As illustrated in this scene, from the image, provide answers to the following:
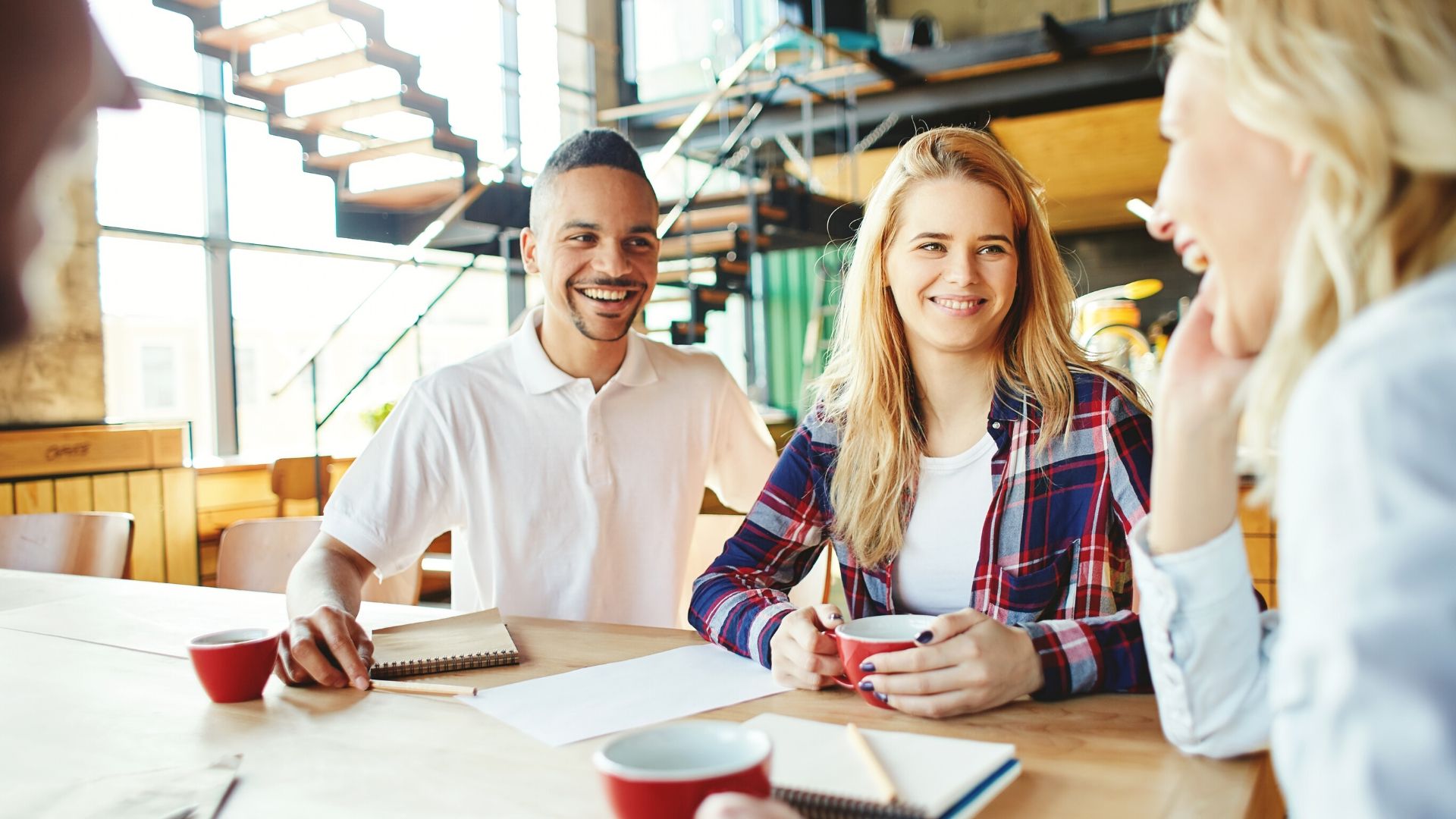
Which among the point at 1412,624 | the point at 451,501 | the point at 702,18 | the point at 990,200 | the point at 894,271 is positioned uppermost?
the point at 702,18

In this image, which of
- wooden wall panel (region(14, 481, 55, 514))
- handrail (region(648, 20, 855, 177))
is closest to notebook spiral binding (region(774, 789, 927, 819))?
wooden wall panel (region(14, 481, 55, 514))

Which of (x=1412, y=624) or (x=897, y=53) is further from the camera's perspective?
(x=897, y=53)

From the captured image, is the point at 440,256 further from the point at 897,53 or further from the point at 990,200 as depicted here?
the point at 990,200

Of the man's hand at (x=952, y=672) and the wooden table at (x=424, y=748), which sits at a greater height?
the man's hand at (x=952, y=672)

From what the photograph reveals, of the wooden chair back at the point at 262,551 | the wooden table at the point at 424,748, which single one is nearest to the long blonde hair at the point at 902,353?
the wooden table at the point at 424,748

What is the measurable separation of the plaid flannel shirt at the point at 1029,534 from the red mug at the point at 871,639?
7.8 inches

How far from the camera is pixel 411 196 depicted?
5.38 metres

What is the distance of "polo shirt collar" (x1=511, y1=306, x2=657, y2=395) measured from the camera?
1.97 m

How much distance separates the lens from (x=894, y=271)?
1688 mm

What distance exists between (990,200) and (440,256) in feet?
18.3

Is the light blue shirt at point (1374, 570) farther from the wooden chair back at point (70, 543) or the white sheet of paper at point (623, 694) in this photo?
the wooden chair back at point (70, 543)

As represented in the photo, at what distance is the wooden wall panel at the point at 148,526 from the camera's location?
14.2 ft

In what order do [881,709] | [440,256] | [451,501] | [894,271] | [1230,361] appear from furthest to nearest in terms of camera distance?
[440,256], [451,501], [894,271], [881,709], [1230,361]

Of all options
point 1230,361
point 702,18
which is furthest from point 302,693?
point 702,18
